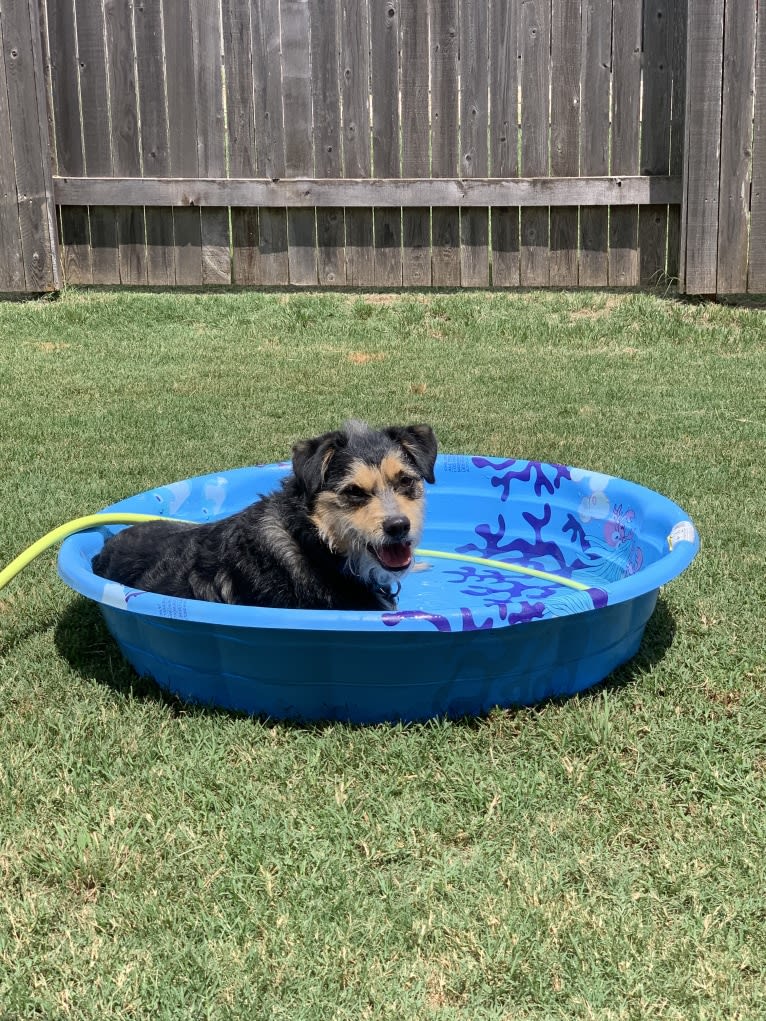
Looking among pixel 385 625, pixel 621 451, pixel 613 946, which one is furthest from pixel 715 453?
pixel 613 946

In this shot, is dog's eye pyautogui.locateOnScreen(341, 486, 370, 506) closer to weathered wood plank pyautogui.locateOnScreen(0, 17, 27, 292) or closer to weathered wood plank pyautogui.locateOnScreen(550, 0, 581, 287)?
weathered wood plank pyautogui.locateOnScreen(550, 0, 581, 287)

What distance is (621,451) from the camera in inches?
301

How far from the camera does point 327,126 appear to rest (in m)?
11.3

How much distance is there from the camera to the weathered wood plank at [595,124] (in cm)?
1076

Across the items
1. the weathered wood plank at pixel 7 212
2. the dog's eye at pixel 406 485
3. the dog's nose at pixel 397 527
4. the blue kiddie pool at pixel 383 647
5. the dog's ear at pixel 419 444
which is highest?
the weathered wood plank at pixel 7 212

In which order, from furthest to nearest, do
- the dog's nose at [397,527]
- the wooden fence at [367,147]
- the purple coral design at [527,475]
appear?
the wooden fence at [367,147]
the purple coral design at [527,475]
the dog's nose at [397,527]

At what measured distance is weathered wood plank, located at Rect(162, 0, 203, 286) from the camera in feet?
36.4

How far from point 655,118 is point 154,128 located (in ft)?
17.7

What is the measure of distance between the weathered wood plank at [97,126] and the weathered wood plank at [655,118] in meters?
5.79

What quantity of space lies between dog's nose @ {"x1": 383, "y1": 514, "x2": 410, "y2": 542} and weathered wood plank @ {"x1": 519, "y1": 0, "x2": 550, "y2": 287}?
7.94 metres

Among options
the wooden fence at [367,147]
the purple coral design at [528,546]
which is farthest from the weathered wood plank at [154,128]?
the purple coral design at [528,546]

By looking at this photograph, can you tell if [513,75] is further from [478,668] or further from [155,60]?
[478,668]

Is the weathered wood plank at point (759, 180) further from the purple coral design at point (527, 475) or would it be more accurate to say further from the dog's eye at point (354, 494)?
the dog's eye at point (354, 494)

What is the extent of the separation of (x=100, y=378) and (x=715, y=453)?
5717mm
